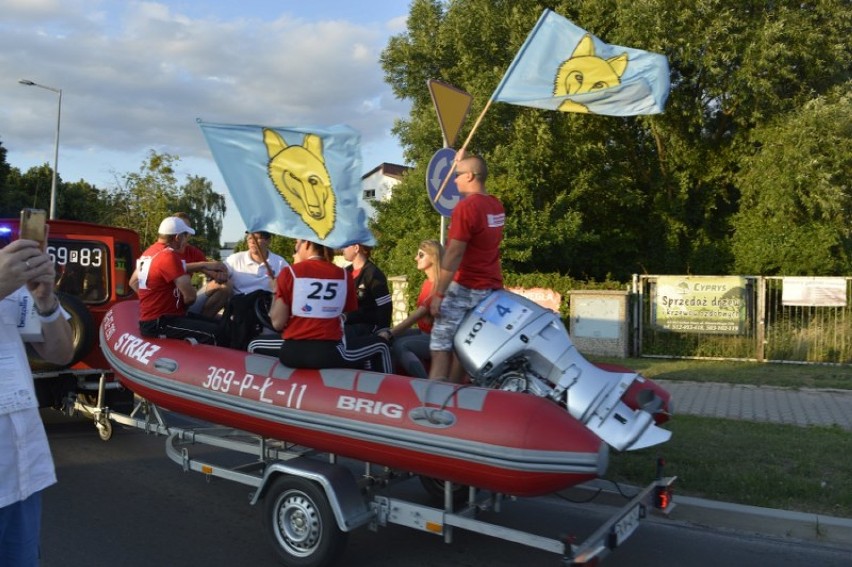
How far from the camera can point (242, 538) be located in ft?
17.0

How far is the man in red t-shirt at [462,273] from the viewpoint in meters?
4.88

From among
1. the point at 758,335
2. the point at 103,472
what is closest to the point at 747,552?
the point at 103,472

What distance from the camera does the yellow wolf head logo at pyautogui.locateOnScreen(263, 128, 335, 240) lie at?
4871mm

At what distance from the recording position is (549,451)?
3855 mm

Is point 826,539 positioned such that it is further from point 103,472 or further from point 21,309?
point 103,472

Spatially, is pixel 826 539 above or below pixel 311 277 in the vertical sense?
below

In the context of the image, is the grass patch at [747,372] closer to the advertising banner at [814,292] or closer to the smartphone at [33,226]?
the advertising banner at [814,292]

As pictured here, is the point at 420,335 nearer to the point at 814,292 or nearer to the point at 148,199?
the point at 814,292

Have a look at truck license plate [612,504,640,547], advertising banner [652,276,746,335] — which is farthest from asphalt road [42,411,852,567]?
advertising banner [652,276,746,335]

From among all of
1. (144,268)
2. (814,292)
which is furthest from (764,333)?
(144,268)

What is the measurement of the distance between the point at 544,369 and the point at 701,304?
1064 cm

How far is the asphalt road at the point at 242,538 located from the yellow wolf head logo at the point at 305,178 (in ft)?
7.11

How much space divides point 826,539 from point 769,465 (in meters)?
1.30

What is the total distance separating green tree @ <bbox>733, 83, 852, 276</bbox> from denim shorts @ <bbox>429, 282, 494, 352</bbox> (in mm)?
15330
